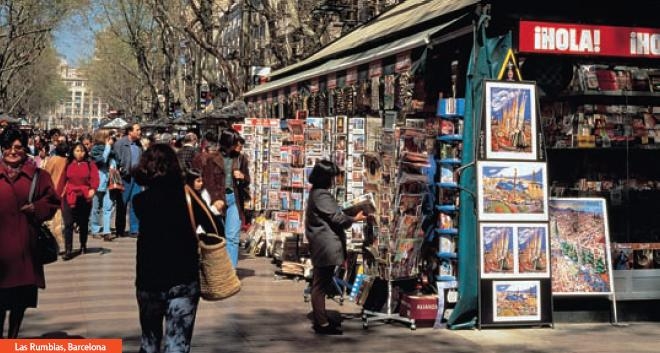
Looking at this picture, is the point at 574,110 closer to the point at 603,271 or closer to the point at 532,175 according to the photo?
the point at 532,175

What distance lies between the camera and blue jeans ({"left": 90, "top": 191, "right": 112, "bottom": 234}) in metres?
15.6

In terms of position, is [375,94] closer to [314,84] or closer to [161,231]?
[314,84]

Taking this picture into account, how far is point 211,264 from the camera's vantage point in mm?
5395

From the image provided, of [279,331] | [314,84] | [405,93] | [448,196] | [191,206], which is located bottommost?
[279,331]

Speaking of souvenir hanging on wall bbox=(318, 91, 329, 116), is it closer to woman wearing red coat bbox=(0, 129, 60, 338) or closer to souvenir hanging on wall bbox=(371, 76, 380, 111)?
souvenir hanging on wall bbox=(371, 76, 380, 111)

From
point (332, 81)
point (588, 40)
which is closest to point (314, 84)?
point (332, 81)

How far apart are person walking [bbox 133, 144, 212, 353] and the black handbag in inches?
70.6

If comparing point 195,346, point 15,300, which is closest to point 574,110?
point 195,346

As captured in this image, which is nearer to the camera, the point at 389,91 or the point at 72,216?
the point at 389,91

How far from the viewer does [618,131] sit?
30.0ft

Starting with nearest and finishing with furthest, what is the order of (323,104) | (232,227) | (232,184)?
(232,227), (232,184), (323,104)

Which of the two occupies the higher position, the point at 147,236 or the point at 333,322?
the point at 147,236

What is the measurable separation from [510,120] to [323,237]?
230cm

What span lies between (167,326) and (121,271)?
687 centimetres
